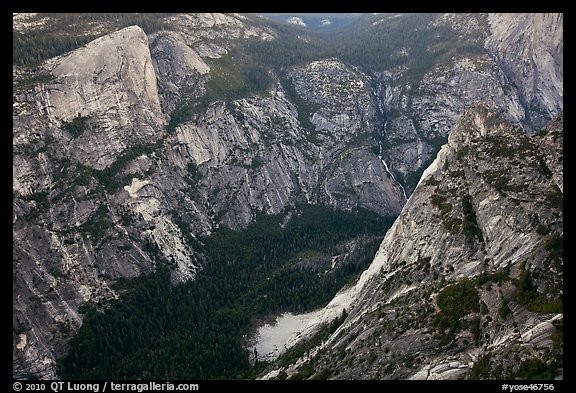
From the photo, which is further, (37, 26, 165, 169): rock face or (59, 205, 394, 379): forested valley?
(37, 26, 165, 169): rock face

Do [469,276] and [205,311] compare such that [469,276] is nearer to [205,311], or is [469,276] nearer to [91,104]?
[205,311]

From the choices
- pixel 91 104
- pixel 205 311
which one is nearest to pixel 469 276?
pixel 205 311

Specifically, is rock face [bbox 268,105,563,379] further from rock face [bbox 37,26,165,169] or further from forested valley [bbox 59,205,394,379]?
rock face [bbox 37,26,165,169]

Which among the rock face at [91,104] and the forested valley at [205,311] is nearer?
the forested valley at [205,311]

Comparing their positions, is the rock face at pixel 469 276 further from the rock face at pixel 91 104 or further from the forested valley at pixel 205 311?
the rock face at pixel 91 104

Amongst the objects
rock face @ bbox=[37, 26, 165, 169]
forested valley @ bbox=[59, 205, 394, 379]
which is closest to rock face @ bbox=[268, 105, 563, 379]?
forested valley @ bbox=[59, 205, 394, 379]

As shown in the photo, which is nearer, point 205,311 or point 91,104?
point 205,311

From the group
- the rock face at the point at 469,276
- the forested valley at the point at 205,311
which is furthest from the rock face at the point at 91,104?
the rock face at the point at 469,276

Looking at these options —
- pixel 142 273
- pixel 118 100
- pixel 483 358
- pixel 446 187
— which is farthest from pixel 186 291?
pixel 483 358
